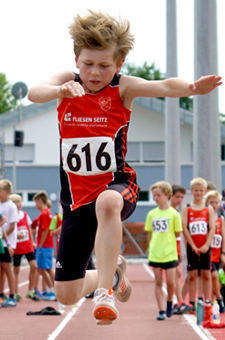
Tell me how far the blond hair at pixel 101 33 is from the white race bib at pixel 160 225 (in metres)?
5.25

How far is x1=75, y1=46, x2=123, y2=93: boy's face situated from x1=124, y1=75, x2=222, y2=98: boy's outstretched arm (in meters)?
0.18

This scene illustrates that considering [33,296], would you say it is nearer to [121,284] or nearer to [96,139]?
[121,284]

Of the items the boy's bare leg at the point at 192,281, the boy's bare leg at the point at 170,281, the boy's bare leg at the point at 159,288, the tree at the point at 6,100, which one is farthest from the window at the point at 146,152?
the tree at the point at 6,100

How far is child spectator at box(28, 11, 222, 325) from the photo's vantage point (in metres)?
4.72

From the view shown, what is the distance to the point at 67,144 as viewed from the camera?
201 inches

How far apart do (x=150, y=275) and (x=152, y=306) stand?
8930 mm

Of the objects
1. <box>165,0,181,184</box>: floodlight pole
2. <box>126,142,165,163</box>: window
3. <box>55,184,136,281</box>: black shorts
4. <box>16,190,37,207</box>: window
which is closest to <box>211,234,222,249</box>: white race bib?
<box>55,184,136,281</box>: black shorts

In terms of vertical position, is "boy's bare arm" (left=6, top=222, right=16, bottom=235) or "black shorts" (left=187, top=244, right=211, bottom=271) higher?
"boy's bare arm" (left=6, top=222, right=16, bottom=235)

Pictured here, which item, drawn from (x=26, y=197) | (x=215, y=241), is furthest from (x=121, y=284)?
(x=26, y=197)

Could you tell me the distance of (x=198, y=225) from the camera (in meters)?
10.2

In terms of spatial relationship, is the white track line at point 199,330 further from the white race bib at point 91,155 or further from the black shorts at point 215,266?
the white race bib at point 91,155

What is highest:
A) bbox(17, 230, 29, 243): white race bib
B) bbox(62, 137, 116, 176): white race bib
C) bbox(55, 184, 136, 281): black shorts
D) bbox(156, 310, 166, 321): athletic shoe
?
bbox(62, 137, 116, 176): white race bib

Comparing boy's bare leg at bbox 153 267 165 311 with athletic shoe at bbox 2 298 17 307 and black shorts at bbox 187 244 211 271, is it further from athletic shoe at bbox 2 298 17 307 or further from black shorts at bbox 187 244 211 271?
athletic shoe at bbox 2 298 17 307

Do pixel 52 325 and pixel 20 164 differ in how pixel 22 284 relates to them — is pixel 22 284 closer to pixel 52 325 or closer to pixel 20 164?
pixel 52 325
